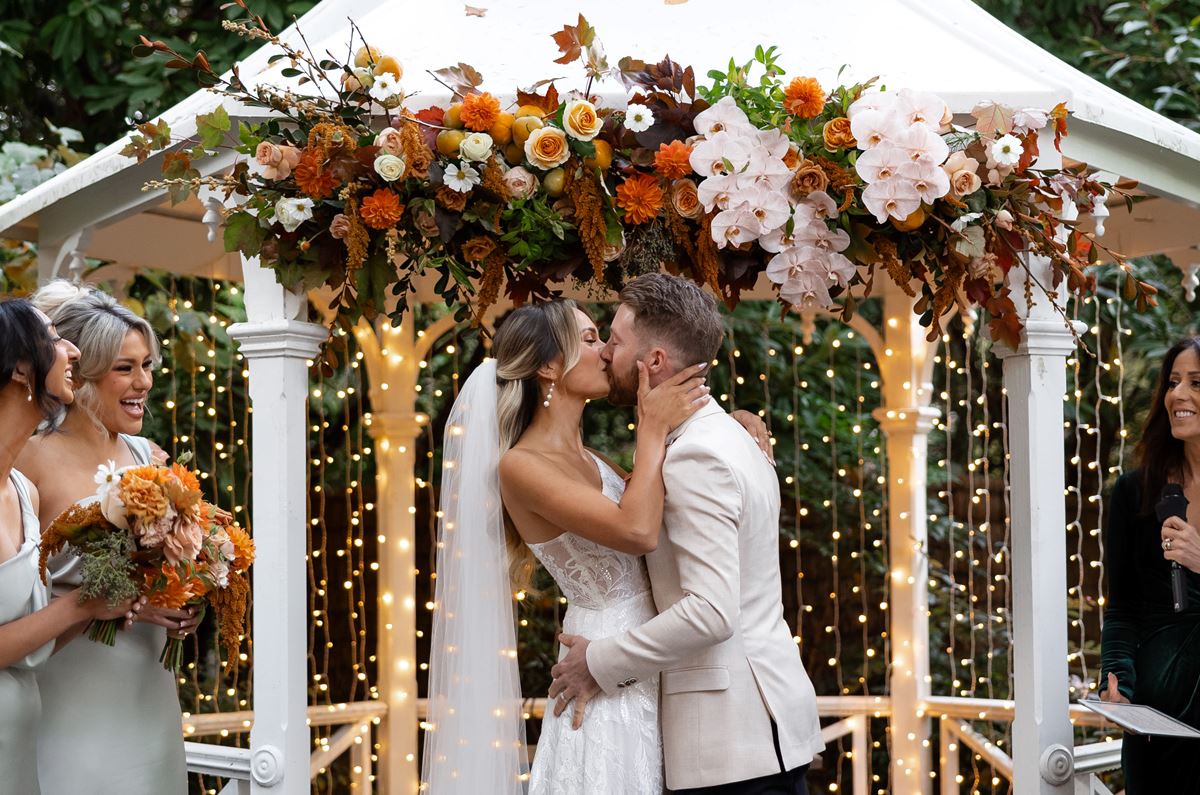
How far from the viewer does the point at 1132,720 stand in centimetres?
365

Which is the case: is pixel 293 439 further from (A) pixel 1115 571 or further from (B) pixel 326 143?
(A) pixel 1115 571

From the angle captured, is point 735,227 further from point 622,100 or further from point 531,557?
point 531,557

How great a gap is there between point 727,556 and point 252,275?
1.59 meters

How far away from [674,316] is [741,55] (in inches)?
40.5

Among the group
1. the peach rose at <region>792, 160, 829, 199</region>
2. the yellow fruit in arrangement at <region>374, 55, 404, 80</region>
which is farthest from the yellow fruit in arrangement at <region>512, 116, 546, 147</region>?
the peach rose at <region>792, 160, 829, 199</region>

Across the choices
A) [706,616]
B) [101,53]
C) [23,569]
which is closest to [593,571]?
[706,616]

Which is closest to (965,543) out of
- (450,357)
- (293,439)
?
(450,357)

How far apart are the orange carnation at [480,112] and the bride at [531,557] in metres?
0.47

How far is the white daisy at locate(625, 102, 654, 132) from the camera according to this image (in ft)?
11.9

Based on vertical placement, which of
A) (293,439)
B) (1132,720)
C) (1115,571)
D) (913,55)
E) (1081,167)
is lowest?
(1132,720)

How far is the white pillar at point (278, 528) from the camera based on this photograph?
3859 millimetres

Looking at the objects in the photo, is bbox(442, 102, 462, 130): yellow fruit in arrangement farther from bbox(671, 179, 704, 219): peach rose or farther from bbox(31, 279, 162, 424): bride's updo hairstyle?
bbox(31, 279, 162, 424): bride's updo hairstyle

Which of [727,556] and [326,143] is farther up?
[326,143]

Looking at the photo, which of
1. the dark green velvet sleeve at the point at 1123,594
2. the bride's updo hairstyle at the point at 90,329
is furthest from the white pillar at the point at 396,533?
the dark green velvet sleeve at the point at 1123,594
